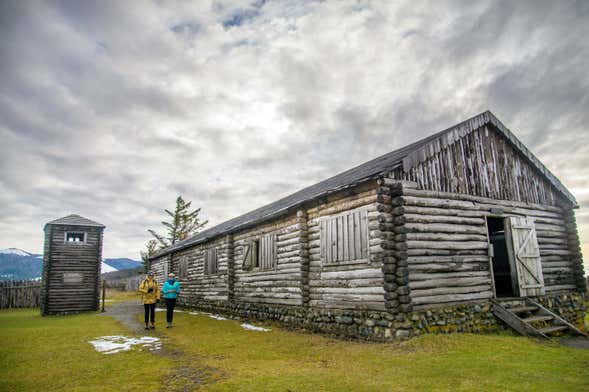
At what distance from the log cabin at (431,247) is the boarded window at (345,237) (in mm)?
38

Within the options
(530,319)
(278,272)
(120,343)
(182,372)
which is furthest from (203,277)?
(530,319)

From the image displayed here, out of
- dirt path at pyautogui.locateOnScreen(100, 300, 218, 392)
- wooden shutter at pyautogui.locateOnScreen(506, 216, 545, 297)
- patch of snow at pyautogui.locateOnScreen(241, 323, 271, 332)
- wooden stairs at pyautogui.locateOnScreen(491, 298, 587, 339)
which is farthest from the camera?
patch of snow at pyautogui.locateOnScreen(241, 323, 271, 332)

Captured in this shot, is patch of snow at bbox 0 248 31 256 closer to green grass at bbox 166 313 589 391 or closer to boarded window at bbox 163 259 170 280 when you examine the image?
boarded window at bbox 163 259 170 280

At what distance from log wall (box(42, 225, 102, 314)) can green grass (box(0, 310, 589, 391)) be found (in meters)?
11.8

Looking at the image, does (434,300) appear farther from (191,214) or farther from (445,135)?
(191,214)

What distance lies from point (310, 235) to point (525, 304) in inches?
267

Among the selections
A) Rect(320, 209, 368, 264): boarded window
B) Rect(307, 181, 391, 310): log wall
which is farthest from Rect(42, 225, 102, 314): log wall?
Rect(320, 209, 368, 264): boarded window

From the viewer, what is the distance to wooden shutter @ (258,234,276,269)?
14852mm

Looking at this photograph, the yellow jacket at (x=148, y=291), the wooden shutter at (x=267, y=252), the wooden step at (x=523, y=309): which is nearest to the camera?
the wooden step at (x=523, y=309)

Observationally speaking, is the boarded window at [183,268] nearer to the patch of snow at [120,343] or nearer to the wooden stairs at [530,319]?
the patch of snow at [120,343]

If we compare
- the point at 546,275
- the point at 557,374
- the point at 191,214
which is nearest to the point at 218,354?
the point at 557,374

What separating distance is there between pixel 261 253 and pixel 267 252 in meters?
0.54

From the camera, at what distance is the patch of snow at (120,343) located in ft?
31.1

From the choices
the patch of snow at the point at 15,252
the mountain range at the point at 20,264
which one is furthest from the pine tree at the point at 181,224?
the patch of snow at the point at 15,252
